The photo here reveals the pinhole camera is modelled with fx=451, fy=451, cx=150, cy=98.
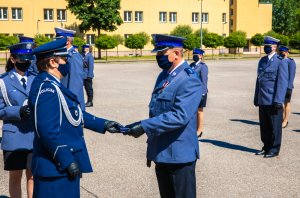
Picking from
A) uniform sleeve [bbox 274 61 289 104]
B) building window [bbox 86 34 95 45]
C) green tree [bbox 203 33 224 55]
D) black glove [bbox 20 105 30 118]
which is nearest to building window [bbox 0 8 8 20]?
building window [bbox 86 34 95 45]

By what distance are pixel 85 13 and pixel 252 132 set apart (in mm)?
53385

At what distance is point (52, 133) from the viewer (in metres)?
3.73

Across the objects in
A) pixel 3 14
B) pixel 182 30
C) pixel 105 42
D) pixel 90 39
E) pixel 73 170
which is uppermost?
pixel 3 14

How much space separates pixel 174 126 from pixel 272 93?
4.65 meters

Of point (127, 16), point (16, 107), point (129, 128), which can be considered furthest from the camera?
point (127, 16)

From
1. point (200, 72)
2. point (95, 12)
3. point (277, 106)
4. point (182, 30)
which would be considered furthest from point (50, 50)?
point (182, 30)

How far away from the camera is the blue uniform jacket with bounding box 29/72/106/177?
3.74m

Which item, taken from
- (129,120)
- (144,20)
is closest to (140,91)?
(129,120)

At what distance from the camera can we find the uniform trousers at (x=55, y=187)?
3.82 meters

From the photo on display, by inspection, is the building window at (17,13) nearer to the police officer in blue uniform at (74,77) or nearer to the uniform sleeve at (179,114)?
the police officer in blue uniform at (74,77)

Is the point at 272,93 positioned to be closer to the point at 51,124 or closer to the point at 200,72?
the point at 200,72

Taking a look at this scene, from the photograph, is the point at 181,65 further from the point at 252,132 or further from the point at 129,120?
the point at 129,120

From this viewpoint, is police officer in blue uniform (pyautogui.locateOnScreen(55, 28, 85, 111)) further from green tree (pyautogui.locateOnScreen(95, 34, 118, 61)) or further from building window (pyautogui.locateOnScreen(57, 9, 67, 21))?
building window (pyautogui.locateOnScreen(57, 9, 67, 21))

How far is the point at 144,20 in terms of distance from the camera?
2847 inches
